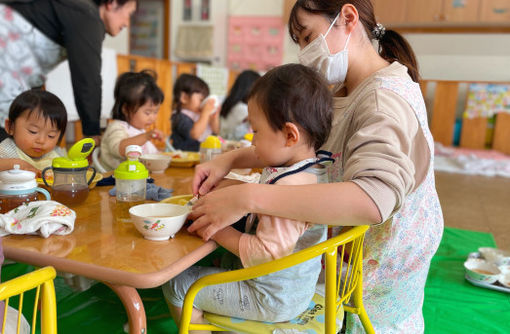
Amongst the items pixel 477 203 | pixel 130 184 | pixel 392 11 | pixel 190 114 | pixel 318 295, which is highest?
pixel 392 11

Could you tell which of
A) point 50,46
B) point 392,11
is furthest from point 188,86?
point 392,11

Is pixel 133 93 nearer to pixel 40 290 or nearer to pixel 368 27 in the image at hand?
pixel 368 27

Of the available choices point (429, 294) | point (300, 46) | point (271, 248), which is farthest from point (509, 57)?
point (271, 248)

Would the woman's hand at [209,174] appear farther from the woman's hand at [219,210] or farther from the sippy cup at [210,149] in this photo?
the sippy cup at [210,149]

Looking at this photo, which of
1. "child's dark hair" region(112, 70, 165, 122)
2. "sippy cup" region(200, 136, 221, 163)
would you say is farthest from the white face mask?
"child's dark hair" region(112, 70, 165, 122)

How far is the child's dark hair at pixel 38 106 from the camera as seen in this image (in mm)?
1547

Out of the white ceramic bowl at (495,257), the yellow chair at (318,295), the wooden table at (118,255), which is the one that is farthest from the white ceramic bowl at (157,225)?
the white ceramic bowl at (495,257)

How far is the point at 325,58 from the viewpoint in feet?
4.04

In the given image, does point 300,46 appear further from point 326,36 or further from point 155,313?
point 155,313

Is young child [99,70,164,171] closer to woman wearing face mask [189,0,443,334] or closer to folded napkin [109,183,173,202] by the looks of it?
folded napkin [109,183,173,202]

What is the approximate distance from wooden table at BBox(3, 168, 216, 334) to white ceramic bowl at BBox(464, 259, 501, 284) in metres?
1.83

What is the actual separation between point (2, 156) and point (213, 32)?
275 inches

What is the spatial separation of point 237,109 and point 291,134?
2.48 metres

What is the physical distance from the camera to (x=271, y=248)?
3.14ft
